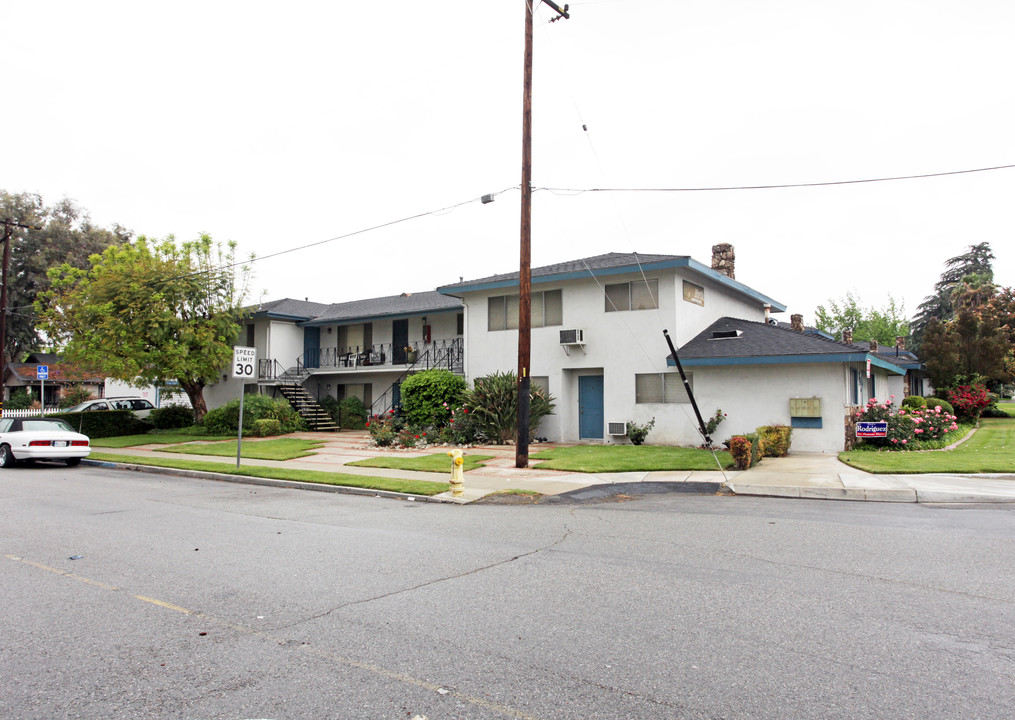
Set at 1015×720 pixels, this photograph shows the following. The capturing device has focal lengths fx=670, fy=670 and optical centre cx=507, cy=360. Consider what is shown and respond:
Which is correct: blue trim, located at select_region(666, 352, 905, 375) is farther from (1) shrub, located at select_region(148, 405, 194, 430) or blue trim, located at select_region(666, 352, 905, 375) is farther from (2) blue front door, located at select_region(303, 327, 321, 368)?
(1) shrub, located at select_region(148, 405, 194, 430)

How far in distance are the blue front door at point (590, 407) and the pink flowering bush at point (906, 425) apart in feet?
24.1

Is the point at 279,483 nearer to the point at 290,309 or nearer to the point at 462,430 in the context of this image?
the point at 462,430

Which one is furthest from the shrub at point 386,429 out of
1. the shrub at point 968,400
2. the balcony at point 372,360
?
the shrub at point 968,400

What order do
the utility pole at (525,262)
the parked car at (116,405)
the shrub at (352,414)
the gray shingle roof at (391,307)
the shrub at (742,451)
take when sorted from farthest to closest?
the parked car at (116,405), the shrub at (352,414), the gray shingle roof at (391,307), the utility pole at (525,262), the shrub at (742,451)

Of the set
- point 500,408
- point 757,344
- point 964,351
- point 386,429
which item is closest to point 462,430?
point 500,408

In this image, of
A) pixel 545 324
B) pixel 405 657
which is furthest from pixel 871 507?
pixel 545 324

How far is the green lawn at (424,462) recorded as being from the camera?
1588cm

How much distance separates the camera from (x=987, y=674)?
3.97 metres

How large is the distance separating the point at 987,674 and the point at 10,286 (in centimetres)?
5749

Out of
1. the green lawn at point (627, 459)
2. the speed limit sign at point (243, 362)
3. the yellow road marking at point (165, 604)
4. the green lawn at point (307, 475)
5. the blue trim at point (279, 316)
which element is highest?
the blue trim at point (279, 316)

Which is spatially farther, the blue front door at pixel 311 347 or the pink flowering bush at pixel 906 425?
the blue front door at pixel 311 347

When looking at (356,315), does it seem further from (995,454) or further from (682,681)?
(682,681)

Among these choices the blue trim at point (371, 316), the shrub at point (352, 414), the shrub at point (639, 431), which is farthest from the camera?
the shrub at point (352, 414)

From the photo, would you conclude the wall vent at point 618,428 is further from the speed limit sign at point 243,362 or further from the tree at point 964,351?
the tree at point 964,351
